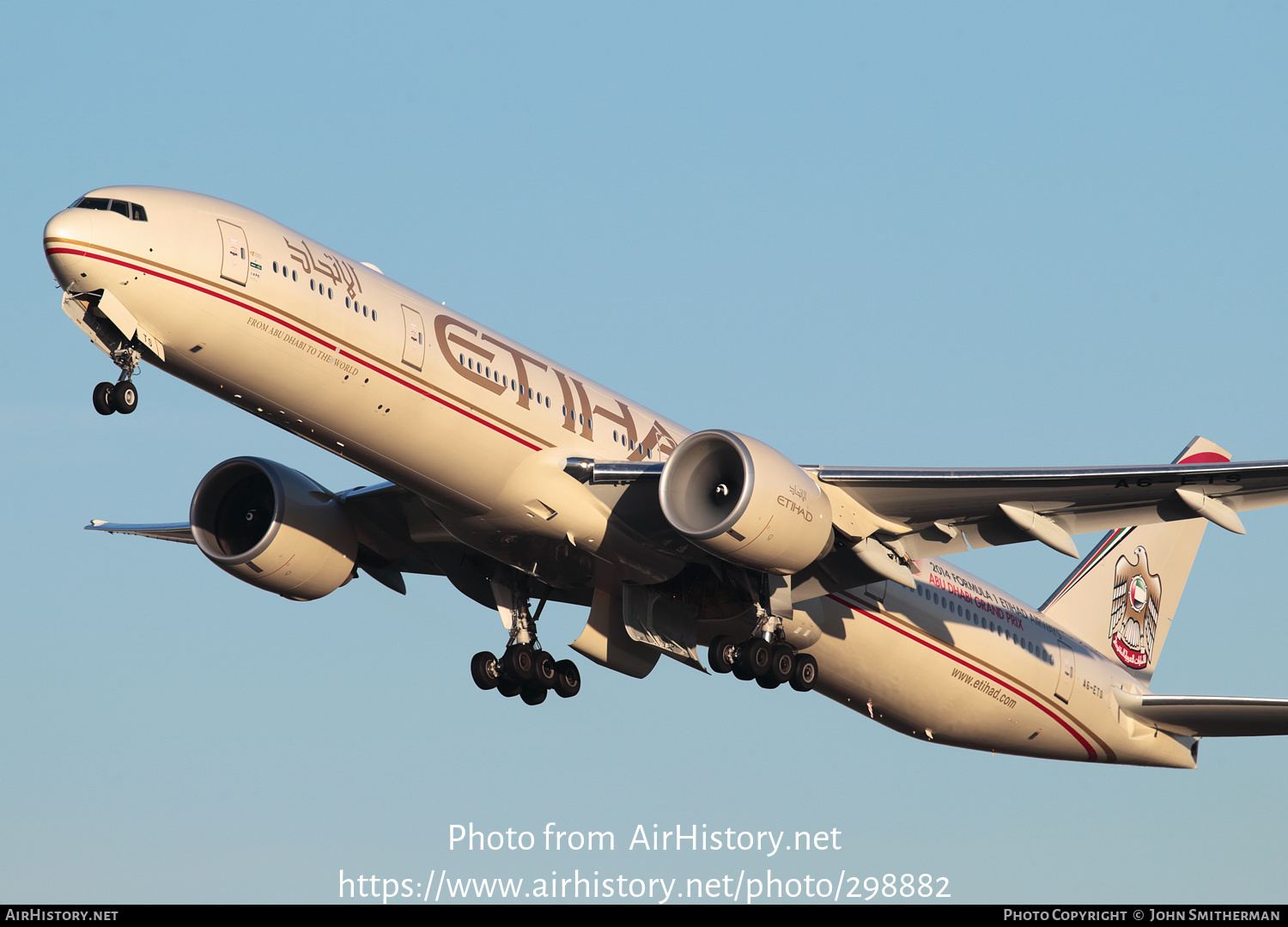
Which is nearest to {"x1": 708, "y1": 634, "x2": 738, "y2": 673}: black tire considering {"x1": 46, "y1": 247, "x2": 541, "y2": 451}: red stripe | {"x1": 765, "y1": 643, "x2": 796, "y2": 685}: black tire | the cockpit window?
{"x1": 765, "y1": 643, "x2": 796, "y2": 685}: black tire

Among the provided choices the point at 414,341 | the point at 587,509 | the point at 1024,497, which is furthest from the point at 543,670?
the point at 1024,497

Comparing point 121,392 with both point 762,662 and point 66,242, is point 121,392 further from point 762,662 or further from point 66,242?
point 762,662

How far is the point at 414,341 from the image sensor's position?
2331 centimetres

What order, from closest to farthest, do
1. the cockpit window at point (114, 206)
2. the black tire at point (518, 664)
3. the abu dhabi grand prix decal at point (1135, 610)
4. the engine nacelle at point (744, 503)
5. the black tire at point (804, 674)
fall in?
the cockpit window at point (114, 206) < the engine nacelle at point (744, 503) < the black tire at point (804, 674) < the black tire at point (518, 664) < the abu dhabi grand prix decal at point (1135, 610)

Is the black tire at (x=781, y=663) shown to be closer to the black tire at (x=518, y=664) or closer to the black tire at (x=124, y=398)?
the black tire at (x=518, y=664)

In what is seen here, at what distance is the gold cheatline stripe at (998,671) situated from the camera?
29.4 metres

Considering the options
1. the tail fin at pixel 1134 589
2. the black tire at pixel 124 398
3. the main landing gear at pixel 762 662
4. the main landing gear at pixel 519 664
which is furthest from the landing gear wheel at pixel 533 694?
the tail fin at pixel 1134 589

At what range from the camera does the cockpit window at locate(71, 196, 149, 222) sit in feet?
70.1

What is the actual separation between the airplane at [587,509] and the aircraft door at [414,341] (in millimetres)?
30

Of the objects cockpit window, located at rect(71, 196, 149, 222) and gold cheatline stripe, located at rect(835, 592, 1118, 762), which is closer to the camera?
cockpit window, located at rect(71, 196, 149, 222)

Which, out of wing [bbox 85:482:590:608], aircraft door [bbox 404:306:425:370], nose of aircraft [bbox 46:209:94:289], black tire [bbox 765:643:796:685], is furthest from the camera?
wing [bbox 85:482:590:608]

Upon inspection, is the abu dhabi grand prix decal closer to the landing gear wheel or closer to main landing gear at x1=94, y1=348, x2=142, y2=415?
the landing gear wheel

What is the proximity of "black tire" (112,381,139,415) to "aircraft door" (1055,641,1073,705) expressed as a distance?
63.7 feet

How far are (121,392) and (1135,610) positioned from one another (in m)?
24.0
